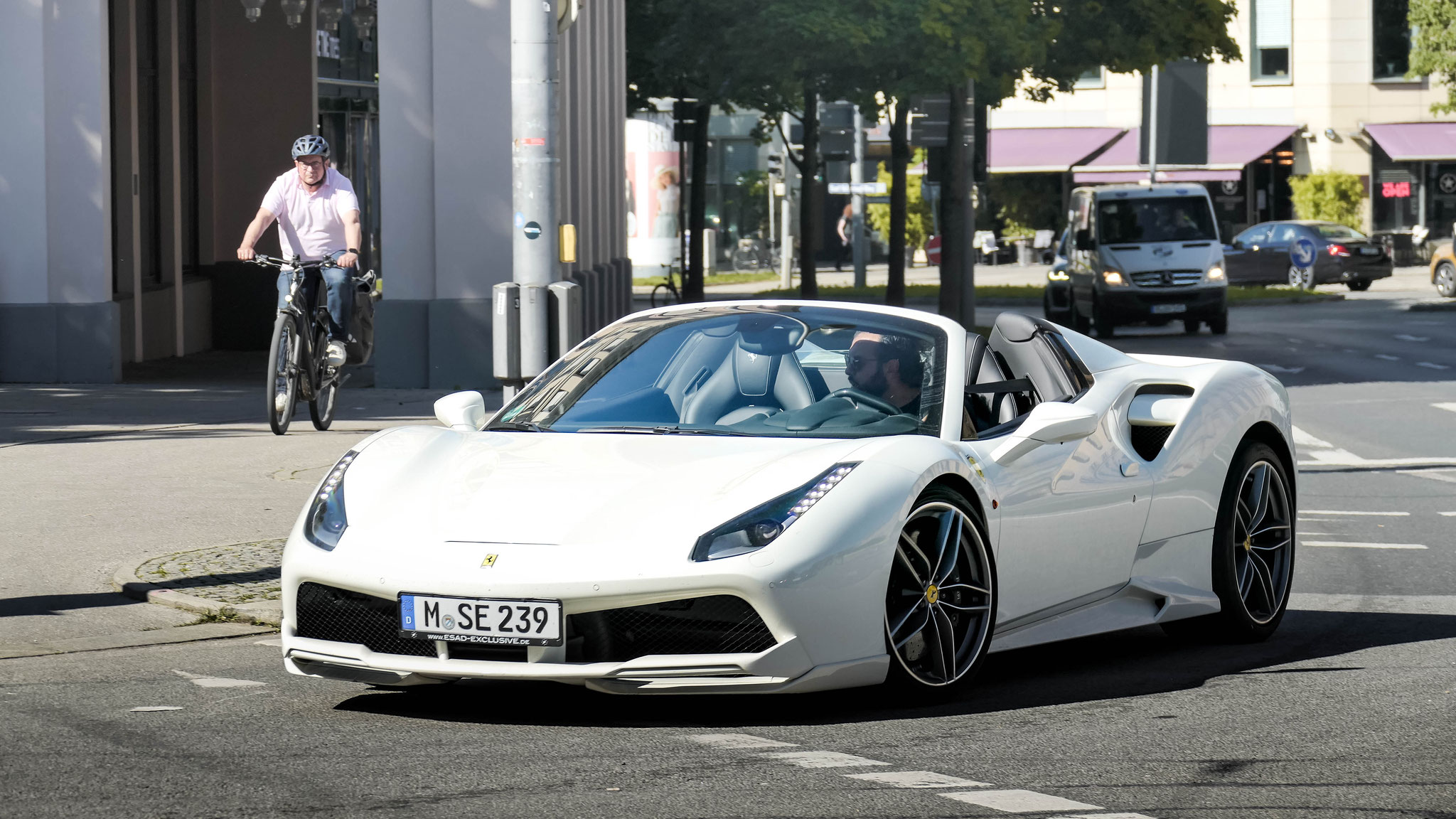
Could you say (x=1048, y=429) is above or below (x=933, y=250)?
below

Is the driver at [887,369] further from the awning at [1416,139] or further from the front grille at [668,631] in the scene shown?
the awning at [1416,139]

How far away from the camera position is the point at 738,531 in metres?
5.45

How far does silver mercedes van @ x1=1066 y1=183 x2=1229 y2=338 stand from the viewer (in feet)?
96.5

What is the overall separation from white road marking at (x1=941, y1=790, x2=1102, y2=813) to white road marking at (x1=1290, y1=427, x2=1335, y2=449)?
10.9 metres

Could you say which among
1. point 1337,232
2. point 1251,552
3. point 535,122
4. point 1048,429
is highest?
point 535,122

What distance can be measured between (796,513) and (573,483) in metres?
0.62

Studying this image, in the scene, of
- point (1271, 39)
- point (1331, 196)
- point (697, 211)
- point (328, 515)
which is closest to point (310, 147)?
point (328, 515)

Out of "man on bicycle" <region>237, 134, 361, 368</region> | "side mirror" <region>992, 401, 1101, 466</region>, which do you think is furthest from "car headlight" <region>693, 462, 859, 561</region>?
"man on bicycle" <region>237, 134, 361, 368</region>

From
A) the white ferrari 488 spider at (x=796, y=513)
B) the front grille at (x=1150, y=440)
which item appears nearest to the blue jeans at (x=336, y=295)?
→ the white ferrari 488 spider at (x=796, y=513)

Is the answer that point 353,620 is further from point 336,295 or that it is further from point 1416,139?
point 1416,139

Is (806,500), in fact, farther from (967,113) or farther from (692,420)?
(967,113)

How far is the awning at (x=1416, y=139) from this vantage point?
55.0 meters

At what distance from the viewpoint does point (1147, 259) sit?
29.8 meters

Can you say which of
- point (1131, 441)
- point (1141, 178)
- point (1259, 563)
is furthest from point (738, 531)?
point (1141, 178)
